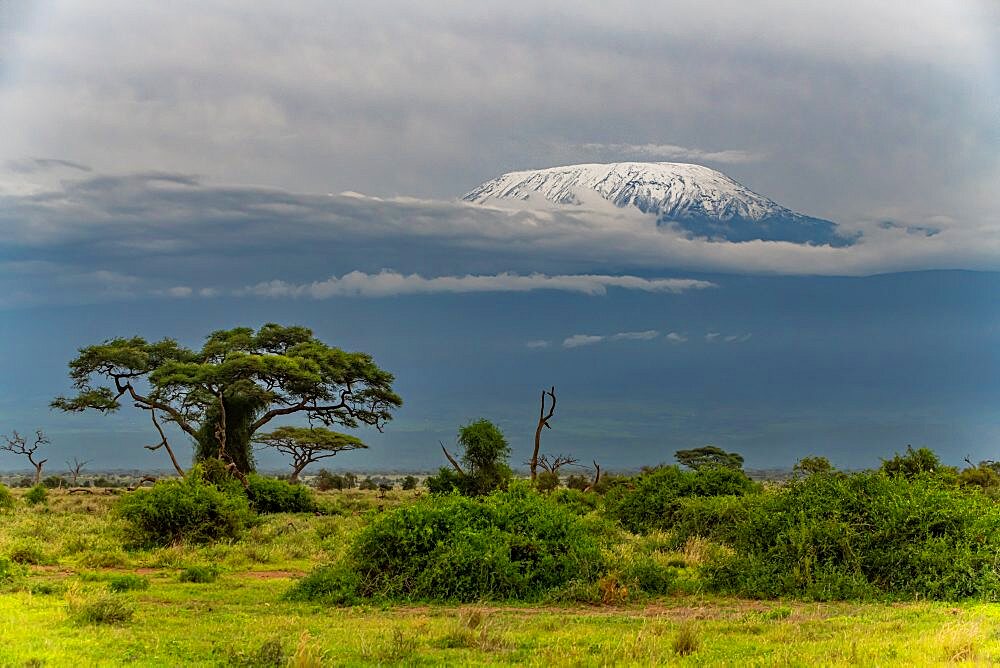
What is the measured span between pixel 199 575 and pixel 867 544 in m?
13.0

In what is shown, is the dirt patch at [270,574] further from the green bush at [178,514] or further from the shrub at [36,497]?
the shrub at [36,497]

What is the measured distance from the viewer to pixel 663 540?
24.2m

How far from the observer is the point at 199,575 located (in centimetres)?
1869

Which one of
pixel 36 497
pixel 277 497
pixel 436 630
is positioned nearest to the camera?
pixel 436 630

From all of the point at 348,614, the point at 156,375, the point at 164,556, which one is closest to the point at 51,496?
the point at 156,375

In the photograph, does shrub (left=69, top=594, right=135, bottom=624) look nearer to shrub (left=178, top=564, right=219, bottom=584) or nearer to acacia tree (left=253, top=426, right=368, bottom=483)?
shrub (left=178, top=564, right=219, bottom=584)

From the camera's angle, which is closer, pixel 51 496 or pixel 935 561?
pixel 935 561

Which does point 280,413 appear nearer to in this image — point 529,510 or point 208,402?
point 208,402

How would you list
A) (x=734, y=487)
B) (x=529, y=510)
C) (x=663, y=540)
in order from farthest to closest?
(x=734, y=487) → (x=663, y=540) → (x=529, y=510)

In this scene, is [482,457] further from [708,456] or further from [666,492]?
[708,456]

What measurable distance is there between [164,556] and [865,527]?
51.3 feet

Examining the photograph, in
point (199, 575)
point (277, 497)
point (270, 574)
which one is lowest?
point (277, 497)

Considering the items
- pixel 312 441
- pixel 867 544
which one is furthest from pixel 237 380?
pixel 867 544

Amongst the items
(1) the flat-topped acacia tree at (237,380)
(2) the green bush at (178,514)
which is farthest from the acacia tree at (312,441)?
(2) the green bush at (178,514)
